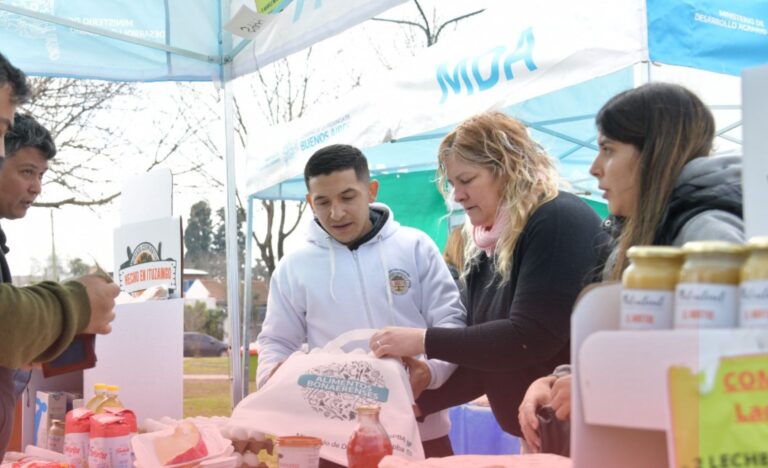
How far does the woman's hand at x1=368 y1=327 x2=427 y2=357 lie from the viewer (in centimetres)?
189

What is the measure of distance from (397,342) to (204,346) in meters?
16.3

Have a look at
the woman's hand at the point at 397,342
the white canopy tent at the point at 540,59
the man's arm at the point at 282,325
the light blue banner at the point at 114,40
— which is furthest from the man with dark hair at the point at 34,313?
the light blue banner at the point at 114,40

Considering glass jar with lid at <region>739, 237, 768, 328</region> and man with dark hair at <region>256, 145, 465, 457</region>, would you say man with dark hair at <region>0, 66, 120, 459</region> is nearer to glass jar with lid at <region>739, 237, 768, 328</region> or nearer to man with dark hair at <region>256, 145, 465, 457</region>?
man with dark hair at <region>256, 145, 465, 457</region>

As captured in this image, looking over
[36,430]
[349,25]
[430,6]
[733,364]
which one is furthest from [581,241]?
[430,6]

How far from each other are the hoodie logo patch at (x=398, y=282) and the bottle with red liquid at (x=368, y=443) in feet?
2.77

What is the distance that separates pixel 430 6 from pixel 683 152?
11004 mm

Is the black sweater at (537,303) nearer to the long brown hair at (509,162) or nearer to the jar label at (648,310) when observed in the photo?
the long brown hair at (509,162)

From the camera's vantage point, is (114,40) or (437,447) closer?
(437,447)

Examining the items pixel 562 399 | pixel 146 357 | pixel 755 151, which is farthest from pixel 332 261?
pixel 755 151

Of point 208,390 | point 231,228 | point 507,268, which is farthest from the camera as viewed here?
point 208,390

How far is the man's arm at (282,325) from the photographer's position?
7.66 feet

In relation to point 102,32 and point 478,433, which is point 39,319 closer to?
point 102,32

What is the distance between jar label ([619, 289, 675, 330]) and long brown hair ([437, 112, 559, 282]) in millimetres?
1186

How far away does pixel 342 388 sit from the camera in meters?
1.81
